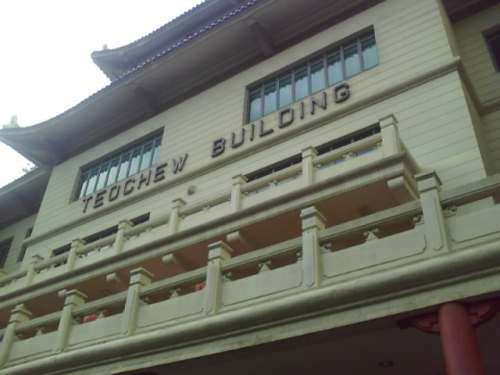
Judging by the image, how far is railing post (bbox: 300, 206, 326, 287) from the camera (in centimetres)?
833

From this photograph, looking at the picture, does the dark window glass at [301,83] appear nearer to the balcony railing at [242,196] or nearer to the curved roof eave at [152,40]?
the balcony railing at [242,196]

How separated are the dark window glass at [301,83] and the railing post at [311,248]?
273 inches

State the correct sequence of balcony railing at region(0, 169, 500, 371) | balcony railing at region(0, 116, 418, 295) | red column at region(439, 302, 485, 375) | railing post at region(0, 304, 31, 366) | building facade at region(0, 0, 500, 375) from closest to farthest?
red column at region(439, 302, 485, 375) < balcony railing at region(0, 169, 500, 371) < building facade at region(0, 0, 500, 375) < balcony railing at region(0, 116, 418, 295) < railing post at region(0, 304, 31, 366)

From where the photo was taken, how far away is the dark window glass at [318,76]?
49.5ft

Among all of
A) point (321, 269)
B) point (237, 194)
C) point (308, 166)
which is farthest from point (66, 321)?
point (308, 166)

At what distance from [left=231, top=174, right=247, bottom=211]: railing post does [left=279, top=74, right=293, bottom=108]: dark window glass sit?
11.0 ft

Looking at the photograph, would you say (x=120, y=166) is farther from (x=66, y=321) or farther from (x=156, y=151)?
(x=66, y=321)

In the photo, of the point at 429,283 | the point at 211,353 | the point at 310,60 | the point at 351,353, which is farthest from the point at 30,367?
the point at 310,60

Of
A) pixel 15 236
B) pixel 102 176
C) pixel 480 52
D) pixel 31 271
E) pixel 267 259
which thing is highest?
pixel 15 236

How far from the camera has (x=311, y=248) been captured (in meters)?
8.59

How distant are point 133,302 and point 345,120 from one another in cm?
666

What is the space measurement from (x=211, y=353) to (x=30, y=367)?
14.1 feet

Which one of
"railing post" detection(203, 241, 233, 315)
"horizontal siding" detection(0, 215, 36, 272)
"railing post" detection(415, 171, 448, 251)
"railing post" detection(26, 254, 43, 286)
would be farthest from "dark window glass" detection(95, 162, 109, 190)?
"railing post" detection(415, 171, 448, 251)

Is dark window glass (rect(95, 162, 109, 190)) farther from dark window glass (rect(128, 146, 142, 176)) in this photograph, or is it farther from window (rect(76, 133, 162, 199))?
dark window glass (rect(128, 146, 142, 176))
